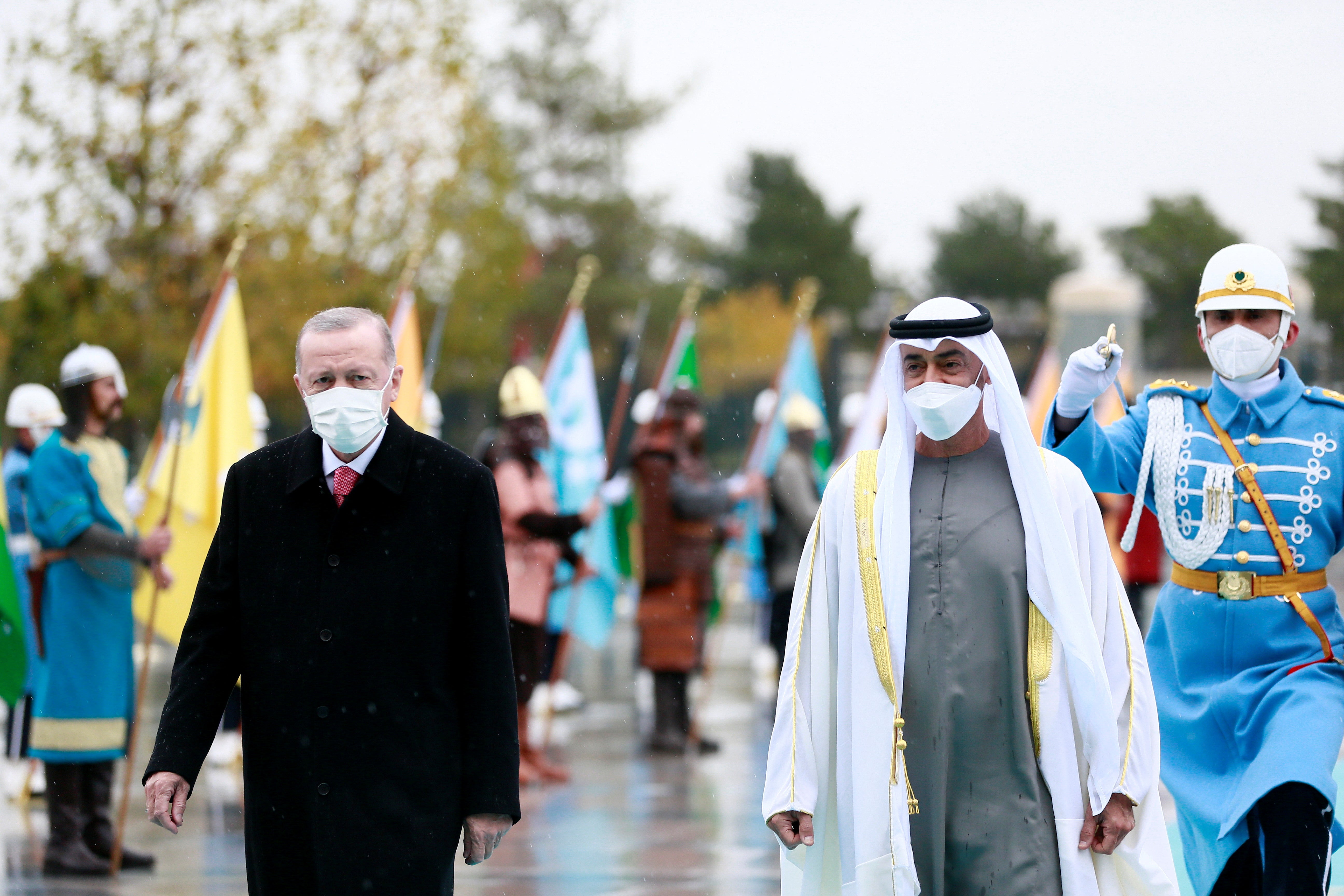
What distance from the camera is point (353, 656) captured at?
350 centimetres

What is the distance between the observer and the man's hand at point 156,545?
7117 millimetres

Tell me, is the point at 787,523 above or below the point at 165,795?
above

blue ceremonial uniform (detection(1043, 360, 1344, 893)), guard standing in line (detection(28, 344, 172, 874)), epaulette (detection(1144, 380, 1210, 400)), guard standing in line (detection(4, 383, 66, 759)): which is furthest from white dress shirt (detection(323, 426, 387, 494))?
guard standing in line (detection(4, 383, 66, 759))

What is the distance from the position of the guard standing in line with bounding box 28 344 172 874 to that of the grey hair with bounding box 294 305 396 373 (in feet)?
11.9

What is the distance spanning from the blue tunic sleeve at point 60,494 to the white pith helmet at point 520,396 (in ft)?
8.77

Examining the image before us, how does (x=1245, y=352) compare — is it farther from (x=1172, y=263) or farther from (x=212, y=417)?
(x=1172, y=263)

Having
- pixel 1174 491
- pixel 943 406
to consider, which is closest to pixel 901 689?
pixel 943 406

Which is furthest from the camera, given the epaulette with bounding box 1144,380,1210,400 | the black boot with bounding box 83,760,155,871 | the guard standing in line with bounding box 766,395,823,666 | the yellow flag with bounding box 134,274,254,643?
the guard standing in line with bounding box 766,395,823,666

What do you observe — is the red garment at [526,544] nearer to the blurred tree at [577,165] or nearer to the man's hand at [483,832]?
the man's hand at [483,832]

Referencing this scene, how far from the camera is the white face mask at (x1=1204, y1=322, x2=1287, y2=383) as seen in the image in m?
4.86

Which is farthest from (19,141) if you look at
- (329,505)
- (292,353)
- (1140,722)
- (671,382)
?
(1140,722)

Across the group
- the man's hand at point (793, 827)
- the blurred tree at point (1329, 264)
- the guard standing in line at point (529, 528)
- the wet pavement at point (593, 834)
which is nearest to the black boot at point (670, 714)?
the wet pavement at point (593, 834)

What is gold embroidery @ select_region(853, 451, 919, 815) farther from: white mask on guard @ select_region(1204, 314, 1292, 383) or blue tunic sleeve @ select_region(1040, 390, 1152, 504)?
white mask on guard @ select_region(1204, 314, 1292, 383)

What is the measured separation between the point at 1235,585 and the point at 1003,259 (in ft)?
242
